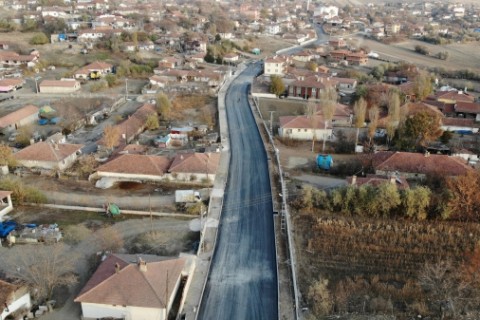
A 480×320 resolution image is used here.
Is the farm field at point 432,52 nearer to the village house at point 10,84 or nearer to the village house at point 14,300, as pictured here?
the village house at point 10,84

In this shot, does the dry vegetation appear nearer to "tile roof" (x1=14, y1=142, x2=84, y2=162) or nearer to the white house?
"tile roof" (x1=14, y1=142, x2=84, y2=162)

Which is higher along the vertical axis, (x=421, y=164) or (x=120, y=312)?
(x=421, y=164)

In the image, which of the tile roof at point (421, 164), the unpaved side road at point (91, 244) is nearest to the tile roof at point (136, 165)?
the unpaved side road at point (91, 244)

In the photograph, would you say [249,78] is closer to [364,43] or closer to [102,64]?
[102,64]

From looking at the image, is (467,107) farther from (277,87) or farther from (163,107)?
(163,107)

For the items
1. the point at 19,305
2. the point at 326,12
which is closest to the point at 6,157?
the point at 19,305

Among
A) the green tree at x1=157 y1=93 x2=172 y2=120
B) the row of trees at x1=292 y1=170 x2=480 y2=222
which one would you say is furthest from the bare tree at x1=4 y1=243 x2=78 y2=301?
the green tree at x1=157 y1=93 x2=172 y2=120
